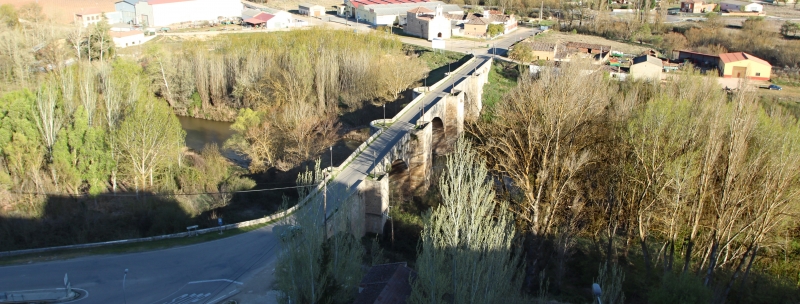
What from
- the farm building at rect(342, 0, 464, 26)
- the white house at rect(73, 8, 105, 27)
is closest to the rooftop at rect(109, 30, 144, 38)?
the white house at rect(73, 8, 105, 27)

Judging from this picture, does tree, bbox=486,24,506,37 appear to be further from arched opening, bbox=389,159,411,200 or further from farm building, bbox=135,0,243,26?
arched opening, bbox=389,159,411,200

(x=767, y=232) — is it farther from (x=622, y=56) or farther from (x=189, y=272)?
(x=622, y=56)

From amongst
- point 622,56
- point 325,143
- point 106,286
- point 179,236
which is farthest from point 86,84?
point 622,56

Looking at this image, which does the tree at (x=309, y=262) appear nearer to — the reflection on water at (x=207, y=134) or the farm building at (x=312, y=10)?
the reflection on water at (x=207, y=134)

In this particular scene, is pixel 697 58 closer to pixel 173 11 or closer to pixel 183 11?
pixel 183 11

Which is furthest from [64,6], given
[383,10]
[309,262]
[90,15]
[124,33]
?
[309,262]

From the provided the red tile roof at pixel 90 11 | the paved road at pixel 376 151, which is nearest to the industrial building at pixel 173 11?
the red tile roof at pixel 90 11
